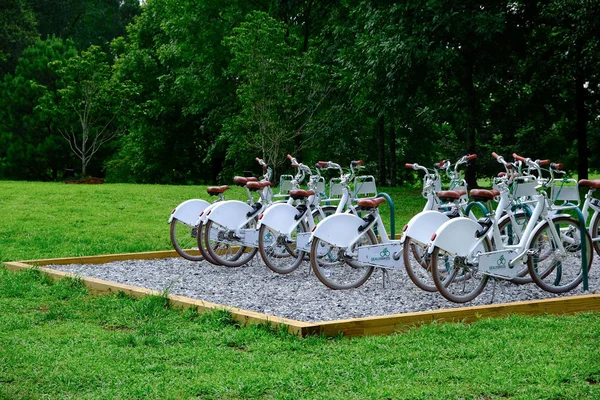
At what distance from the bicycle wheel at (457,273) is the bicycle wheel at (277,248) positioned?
1.74m

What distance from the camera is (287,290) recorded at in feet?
25.2

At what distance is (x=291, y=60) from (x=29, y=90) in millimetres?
→ 10571

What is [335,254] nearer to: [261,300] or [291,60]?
[261,300]

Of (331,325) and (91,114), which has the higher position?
(91,114)

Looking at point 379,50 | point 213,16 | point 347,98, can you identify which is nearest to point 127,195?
point 379,50

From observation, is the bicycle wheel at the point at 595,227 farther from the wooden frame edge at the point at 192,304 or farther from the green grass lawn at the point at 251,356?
the wooden frame edge at the point at 192,304

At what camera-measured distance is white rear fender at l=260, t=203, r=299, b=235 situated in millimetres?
8320

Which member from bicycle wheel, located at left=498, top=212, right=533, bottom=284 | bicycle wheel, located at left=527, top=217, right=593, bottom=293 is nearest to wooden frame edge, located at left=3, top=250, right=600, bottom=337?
bicycle wheel, located at left=527, top=217, right=593, bottom=293

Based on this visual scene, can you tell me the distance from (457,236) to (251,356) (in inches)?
97.0

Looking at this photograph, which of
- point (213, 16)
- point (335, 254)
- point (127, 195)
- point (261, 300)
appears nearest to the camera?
point (261, 300)

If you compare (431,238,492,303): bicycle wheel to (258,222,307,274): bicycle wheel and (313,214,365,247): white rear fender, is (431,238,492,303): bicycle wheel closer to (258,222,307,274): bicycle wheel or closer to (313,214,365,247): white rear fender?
(313,214,365,247): white rear fender

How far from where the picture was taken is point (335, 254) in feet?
26.5

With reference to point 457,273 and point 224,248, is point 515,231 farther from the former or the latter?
point 224,248

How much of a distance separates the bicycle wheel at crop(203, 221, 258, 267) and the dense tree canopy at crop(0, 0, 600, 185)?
387 inches
